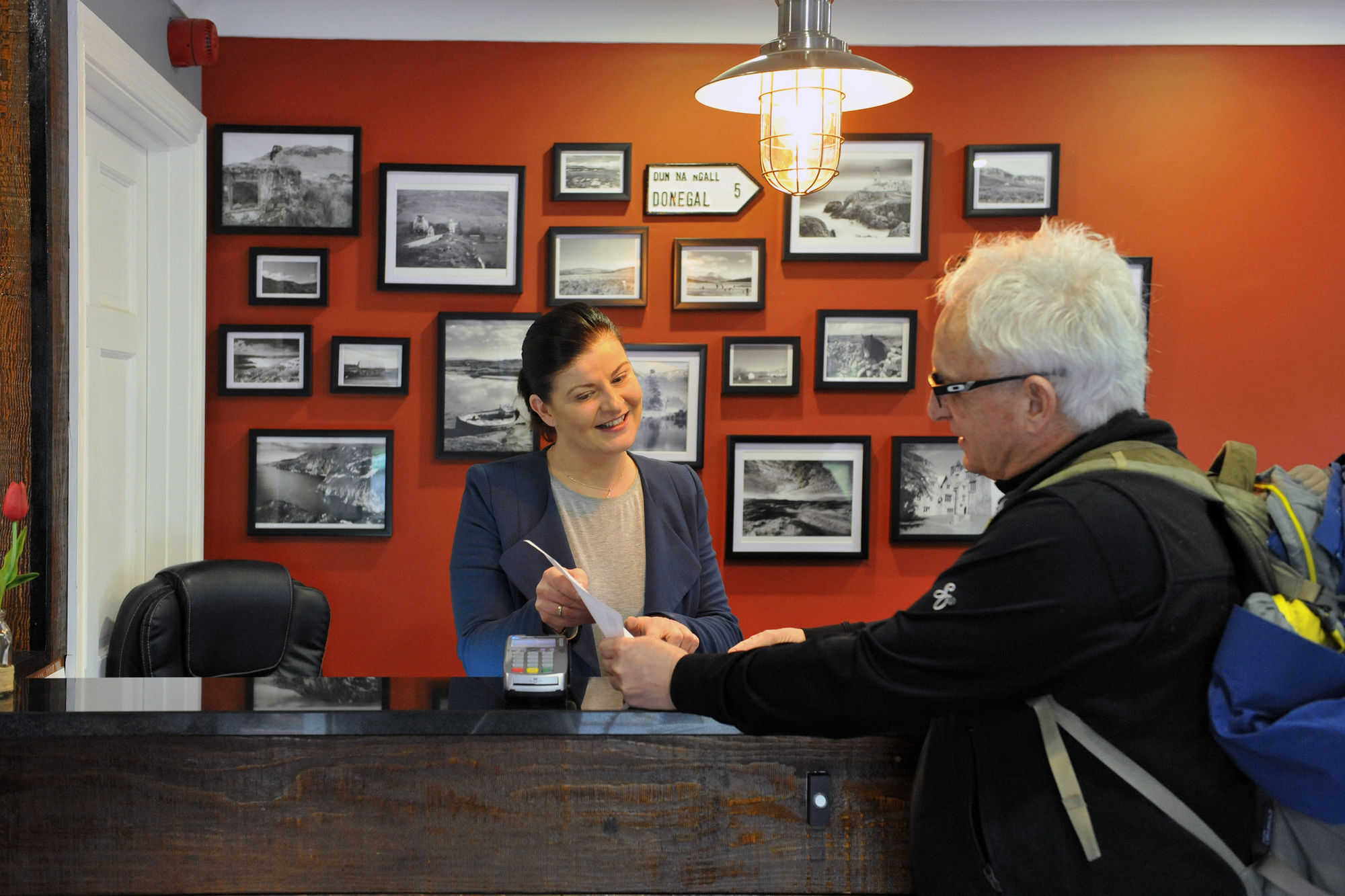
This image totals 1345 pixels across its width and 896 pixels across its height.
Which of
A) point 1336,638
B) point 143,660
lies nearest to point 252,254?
point 143,660

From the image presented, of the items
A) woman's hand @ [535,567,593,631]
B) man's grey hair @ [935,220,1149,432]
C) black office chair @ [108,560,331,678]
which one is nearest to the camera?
man's grey hair @ [935,220,1149,432]

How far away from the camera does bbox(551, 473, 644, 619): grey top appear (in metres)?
2.36

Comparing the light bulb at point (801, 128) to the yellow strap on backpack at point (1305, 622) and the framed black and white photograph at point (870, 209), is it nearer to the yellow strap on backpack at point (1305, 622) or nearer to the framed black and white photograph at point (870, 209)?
the framed black and white photograph at point (870, 209)

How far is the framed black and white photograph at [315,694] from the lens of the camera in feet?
5.15

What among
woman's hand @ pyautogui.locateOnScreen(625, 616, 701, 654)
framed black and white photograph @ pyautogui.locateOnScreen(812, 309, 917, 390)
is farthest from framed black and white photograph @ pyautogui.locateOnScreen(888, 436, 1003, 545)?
woman's hand @ pyautogui.locateOnScreen(625, 616, 701, 654)

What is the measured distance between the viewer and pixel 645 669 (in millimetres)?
1525

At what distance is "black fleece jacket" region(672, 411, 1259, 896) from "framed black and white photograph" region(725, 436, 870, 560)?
2.45 m

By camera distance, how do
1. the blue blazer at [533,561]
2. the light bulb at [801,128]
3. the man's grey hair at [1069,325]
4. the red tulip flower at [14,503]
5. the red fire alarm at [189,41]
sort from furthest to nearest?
the red fire alarm at [189,41] < the light bulb at [801,128] < the blue blazer at [533,561] < the red tulip flower at [14,503] < the man's grey hair at [1069,325]

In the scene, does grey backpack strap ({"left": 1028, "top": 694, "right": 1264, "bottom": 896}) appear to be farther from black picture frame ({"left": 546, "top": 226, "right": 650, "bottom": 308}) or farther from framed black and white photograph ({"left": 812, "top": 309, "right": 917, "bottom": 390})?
black picture frame ({"left": 546, "top": 226, "right": 650, "bottom": 308})

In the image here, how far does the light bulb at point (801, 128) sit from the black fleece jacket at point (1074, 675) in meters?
1.52

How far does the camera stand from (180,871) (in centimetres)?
155

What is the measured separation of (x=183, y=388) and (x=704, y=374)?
1.84 metres

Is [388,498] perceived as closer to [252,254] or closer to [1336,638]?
[252,254]

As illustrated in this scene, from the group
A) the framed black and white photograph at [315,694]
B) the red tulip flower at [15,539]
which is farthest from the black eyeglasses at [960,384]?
the red tulip flower at [15,539]
